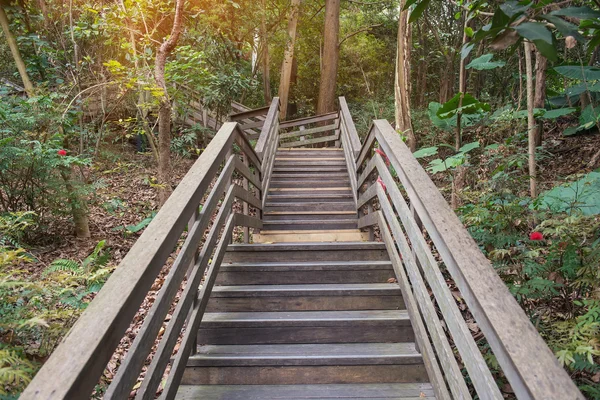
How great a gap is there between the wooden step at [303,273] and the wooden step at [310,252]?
0.24 m

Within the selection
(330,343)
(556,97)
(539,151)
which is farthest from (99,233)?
(556,97)

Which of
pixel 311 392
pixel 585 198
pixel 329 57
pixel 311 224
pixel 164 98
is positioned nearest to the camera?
pixel 311 392

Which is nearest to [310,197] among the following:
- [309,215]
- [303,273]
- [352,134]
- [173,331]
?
[309,215]

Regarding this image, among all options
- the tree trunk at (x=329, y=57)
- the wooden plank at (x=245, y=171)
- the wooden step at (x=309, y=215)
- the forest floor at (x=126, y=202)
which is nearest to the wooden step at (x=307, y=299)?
the wooden plank at (x=245, y=171)

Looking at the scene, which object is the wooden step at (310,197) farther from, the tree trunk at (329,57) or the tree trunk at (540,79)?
the tree trunk at (329,57)

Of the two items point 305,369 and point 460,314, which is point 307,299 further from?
point 460,314

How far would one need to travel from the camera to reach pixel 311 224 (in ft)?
14.9

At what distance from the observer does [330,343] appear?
229 centimetres

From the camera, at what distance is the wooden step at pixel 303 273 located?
2791mm

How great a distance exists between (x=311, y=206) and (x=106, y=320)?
399 centimetres

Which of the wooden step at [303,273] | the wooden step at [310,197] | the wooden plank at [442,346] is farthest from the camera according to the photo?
the wooden step at [310,197]

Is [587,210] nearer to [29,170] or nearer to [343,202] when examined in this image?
[343,202]

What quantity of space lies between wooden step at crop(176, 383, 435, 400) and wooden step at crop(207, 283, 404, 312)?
0.58m

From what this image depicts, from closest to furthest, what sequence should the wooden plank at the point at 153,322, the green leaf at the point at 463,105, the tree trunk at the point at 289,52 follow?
the wooden plank at the point at 153,322 → the green leaf at the point at 463,105 → the tree trunk at the point at 289,52
